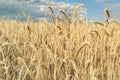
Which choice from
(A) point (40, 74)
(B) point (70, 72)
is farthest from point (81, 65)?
(A) point (40, 74)

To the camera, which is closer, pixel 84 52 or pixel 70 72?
pixel 70 72

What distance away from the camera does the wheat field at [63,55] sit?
2867 mm

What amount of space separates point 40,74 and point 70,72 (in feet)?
1.08

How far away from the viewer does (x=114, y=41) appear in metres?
3.57

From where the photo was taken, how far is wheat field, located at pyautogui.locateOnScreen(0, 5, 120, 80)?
9.41ft

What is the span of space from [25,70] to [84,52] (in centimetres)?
75

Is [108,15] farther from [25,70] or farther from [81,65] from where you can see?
[25,70]

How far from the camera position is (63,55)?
11.2ft

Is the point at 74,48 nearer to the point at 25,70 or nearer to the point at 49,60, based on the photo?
the point at 49,60

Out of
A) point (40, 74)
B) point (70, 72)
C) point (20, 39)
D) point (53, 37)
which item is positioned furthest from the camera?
point (20, 39)

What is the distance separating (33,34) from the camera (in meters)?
4.16

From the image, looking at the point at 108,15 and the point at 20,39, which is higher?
the point at 108,15

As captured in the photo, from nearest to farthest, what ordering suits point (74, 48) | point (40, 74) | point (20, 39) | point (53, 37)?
1. point (40, 74)
2. point (74, 48)
3. point (53, 37)
4. point (20, 39)

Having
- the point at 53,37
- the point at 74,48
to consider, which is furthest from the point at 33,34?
the point at 74,48
